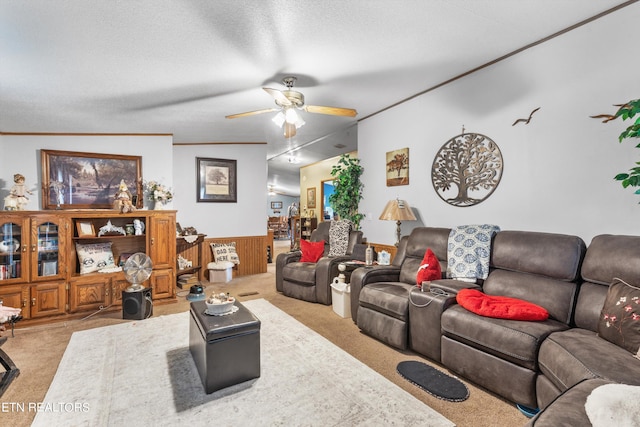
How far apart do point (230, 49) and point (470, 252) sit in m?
2.68

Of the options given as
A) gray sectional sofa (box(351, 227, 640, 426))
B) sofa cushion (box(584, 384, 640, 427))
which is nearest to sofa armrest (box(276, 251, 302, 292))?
gray sectional sofa (box(351, 227, 640, 426))

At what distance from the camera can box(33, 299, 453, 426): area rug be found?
174cm

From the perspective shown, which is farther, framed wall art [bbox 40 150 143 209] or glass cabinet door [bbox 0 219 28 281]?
framed wall art [bbox 40 150 143 209]

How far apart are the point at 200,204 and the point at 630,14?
567 cm

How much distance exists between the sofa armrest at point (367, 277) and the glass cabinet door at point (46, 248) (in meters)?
3.46

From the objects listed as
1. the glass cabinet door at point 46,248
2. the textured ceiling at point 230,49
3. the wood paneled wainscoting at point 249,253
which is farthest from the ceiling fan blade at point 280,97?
the wood paneled wainscoting at point 249,253

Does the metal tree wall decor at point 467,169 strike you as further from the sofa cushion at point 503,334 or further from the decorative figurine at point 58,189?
the decorative figurine at point 58,189

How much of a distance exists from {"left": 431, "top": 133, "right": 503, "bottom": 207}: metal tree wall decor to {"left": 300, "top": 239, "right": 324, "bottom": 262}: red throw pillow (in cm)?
192

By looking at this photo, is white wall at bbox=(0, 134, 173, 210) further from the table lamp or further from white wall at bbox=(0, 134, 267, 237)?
the table lamp

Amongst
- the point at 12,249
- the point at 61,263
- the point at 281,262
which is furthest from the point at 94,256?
the point at 281,262

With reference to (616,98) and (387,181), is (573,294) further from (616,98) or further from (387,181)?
(387,181)

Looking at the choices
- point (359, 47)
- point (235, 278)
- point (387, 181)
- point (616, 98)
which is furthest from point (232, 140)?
point (616, 98)

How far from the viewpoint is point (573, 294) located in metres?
2.09

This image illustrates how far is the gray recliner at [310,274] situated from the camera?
3.97 meters
